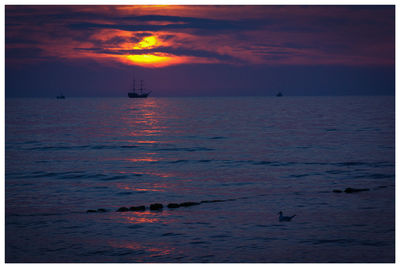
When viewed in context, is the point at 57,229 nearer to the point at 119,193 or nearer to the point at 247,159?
the point at 119,193

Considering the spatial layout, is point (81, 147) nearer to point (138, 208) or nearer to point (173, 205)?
point (138, 208)

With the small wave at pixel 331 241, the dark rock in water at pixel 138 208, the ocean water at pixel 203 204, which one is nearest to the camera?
the ocean water at pixel 203 204

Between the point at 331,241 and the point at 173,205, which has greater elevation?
the point at 173,205

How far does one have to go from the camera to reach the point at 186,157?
3597 cm

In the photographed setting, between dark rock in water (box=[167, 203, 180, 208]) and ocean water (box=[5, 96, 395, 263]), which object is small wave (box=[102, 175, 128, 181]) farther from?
dark rock in water (box=[167, 203, 180, 208])

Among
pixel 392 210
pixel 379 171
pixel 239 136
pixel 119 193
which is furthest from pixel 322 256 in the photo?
pixel 239 136

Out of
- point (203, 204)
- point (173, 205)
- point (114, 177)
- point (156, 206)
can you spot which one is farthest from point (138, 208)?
point (114, 177)

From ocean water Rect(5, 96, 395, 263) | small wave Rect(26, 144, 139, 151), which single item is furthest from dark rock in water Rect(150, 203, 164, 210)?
small wave Rect(26, 144, 139, 151)

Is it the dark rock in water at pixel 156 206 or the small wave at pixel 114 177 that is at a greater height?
the small wave at pixel 114 177

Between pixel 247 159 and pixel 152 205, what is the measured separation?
53.3 ft

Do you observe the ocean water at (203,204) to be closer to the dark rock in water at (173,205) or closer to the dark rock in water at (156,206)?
the dark rock in water at (156,206)

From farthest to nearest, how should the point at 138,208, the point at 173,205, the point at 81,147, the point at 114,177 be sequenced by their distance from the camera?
the point at 81,147 < the point at 114,177 < the point at 173,205 < the point at 138,208

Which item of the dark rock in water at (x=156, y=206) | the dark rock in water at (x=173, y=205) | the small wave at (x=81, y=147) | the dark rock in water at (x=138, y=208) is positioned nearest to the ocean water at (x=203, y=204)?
the dark rock in water at (x=156, y=206)

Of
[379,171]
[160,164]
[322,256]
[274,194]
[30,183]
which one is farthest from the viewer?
[160,164]
